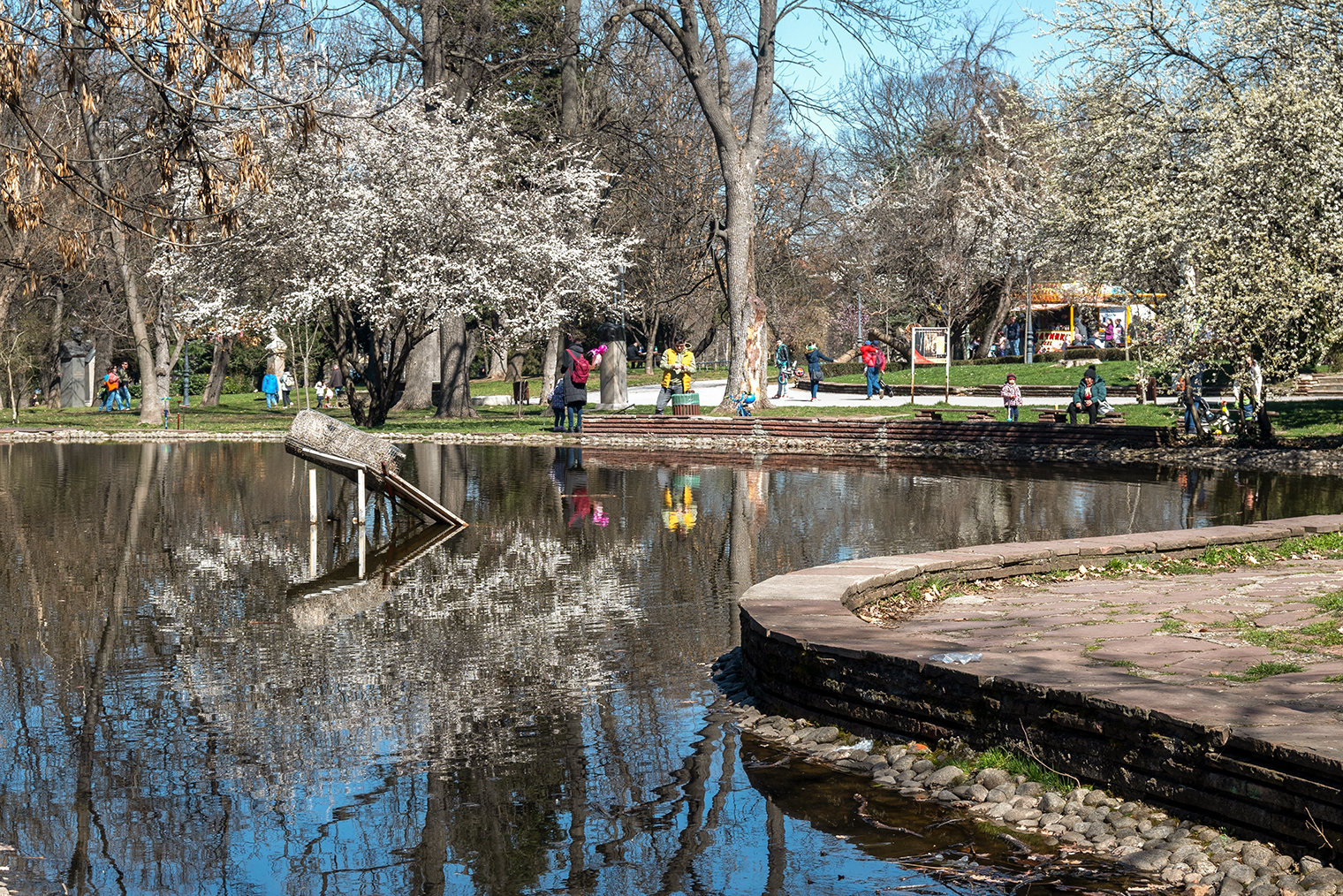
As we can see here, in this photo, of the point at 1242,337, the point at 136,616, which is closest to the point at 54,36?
the point at 136,616

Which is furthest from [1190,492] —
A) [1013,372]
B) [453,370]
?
[1013,372]

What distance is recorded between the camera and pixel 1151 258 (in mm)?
23859

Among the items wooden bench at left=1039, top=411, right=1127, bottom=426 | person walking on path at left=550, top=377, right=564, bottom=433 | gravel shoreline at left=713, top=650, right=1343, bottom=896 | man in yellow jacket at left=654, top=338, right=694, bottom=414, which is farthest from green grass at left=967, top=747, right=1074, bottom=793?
man in yellow jacket at left=654, top=338, right=694, bottom=414

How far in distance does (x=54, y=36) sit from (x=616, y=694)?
7.50 meters

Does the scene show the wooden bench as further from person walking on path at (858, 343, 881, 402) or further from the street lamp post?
the street lamp post

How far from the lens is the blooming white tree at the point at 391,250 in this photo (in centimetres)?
2900

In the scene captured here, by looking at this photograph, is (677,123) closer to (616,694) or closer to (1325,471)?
(1325,471)

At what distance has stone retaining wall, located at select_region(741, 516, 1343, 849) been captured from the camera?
177 inches

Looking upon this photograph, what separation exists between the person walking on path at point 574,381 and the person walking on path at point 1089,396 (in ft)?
32.9

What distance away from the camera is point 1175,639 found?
6.79 meters

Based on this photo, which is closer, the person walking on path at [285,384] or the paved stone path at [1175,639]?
the paved stone path at [1175,639]

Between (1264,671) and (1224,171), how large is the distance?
18.0 meters

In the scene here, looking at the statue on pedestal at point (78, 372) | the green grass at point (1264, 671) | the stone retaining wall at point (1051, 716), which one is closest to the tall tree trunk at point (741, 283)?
the stone retaining wall at point (1051, 716)

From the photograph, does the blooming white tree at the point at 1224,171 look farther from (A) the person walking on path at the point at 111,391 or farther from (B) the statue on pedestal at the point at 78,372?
(B) the statue on pedestal at the point at 78,372
